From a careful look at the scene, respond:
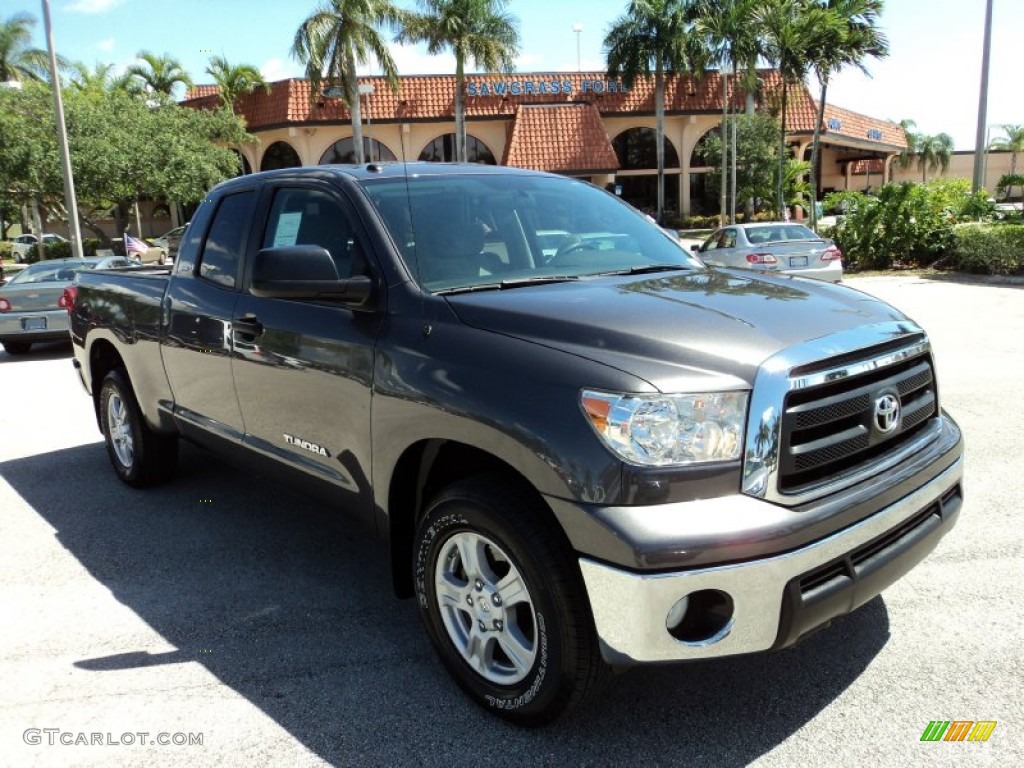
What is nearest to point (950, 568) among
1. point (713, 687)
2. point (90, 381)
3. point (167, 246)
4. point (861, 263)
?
point (713, 687)

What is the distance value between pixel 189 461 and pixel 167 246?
3175 cm

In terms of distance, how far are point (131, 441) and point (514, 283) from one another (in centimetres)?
343

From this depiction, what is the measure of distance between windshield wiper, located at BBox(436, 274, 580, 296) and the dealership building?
114 feet

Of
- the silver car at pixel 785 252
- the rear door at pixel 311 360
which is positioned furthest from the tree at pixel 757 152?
the rear door at pixel 311 360

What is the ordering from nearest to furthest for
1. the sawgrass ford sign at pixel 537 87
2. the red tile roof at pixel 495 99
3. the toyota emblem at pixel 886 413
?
1. the toyota emblem at pixel 886 413
2. the red tile roof at pixel 495 99
3. the sawgrass ford sign at pixel 537 87

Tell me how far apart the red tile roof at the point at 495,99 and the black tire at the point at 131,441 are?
109ft

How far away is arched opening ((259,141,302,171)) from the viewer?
131 ft

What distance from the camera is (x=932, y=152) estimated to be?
2943 inches

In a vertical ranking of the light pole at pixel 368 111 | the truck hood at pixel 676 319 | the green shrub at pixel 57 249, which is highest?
the light pole at pixel 368 111

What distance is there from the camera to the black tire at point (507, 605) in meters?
2.56

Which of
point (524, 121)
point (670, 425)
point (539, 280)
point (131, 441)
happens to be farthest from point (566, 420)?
point (524, 121)

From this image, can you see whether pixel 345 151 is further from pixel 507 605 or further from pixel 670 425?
pixel 670 425

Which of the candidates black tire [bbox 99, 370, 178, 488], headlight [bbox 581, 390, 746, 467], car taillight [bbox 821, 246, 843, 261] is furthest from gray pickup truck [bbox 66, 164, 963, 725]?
car taillight [bbox 821, 246, 843, 261]

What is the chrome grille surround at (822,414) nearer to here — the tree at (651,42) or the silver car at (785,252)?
the silver car at (785,252)
